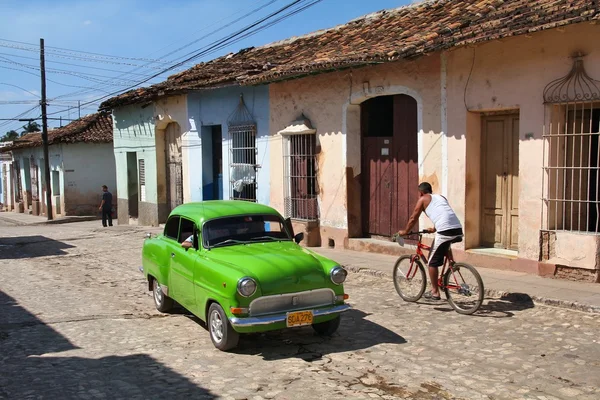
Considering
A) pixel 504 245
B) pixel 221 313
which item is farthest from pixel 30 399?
pixel 504 245

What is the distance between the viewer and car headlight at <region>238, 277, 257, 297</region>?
5.91 meters

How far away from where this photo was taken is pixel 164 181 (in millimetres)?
20391

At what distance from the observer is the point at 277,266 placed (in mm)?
6227

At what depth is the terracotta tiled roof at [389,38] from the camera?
8.66 m

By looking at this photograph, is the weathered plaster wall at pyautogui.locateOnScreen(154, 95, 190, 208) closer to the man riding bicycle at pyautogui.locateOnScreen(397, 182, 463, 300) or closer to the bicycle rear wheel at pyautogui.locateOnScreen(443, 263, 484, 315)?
the man riding bicycle at pyautogui.locateOnScreen(397, 182, 463, 300)

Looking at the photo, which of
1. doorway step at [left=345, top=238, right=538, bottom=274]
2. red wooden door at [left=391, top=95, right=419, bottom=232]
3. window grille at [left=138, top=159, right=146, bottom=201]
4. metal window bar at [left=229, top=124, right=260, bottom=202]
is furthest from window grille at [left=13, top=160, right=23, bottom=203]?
doorway step at [left=345, top=238, right=538, bottom=274]

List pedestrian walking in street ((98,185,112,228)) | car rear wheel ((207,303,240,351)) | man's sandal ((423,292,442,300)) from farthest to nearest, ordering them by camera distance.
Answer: pedestrian walking in street ((98,185,112,228)), man's sandal ((423,292,442,300)), car rear wheel ((207,303,240,351))

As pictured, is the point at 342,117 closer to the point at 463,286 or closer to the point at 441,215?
the point at 441,215

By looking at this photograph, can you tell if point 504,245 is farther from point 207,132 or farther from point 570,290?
point 207,132

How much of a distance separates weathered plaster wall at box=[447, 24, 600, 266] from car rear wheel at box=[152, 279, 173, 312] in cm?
512

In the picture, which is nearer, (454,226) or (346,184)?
(454,226)

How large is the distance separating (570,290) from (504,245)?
218 cm

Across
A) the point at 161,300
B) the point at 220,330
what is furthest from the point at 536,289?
the point at 161,300

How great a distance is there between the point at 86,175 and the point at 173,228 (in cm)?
2269
